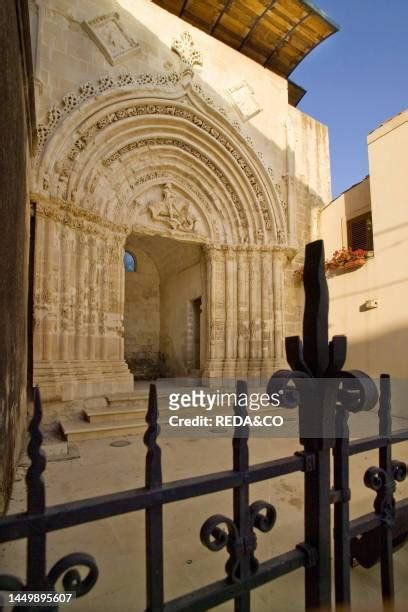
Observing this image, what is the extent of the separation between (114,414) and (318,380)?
4988 mm

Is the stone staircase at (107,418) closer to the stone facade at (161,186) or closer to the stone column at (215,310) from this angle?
the stone facade at (161,186)

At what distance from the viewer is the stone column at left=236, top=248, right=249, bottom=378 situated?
8.49m

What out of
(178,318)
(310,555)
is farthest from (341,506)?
(178,318)

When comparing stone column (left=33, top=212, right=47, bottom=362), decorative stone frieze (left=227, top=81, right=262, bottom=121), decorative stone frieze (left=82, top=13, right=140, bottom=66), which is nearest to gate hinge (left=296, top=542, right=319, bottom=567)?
stone column (left=33, top=212, right=47, bottom=362)

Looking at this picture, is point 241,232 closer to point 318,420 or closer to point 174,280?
point 174,280

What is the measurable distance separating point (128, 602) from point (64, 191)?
21.3 feet

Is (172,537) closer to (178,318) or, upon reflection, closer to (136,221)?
(136,221)

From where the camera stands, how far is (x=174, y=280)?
36.5 feet

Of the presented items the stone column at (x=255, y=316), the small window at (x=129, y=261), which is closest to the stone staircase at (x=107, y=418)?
the stone column at (x=255, y=316)

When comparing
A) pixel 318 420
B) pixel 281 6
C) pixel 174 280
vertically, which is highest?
pixel 281 6

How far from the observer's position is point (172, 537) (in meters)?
2.31

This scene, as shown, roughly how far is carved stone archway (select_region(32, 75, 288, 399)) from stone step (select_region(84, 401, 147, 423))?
2.25 feet

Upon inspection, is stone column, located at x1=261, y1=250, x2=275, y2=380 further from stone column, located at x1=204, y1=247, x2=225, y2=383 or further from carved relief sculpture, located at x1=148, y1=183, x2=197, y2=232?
carved relief sculpture, located at x1=148, y1=183, x2=197, y2=232

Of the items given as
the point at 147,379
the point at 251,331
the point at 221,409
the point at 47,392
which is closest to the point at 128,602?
the point at 47,392
